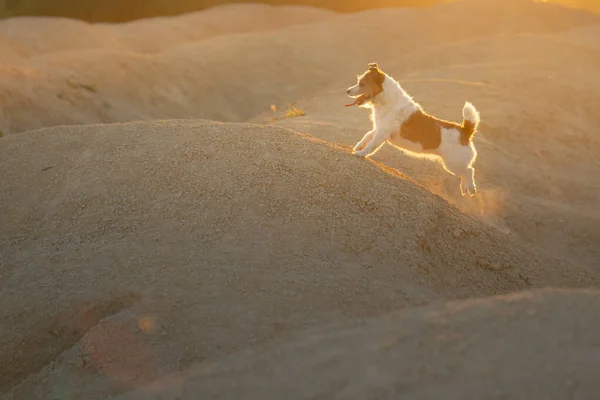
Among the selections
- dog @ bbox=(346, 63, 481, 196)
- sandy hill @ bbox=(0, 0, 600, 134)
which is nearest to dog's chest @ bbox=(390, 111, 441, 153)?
dog @ bbox=(346, 63, 481, 196)

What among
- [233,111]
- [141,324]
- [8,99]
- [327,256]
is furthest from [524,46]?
[141,324]

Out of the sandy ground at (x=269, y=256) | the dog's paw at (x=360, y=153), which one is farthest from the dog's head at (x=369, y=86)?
the sandy ground at (x=269, y=256)

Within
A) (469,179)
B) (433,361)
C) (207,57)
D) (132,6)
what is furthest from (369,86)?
(132,6)

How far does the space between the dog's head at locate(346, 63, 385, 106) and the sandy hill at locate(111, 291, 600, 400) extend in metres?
3.15

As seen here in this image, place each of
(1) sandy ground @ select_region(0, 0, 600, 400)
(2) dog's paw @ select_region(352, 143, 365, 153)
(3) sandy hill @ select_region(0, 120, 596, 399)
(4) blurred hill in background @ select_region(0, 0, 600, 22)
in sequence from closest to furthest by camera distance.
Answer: (1) sandy ground @ select_region(0, 0, 600, 400)
(3) sandy hill @ select_region(0, 120, 596, 399)
(2) dog's paw @ select_region(352, 143, 365, 153)
(4) blurred hill in background @ select_region(0, 0, 600, 22)

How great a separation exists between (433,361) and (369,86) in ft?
12.6

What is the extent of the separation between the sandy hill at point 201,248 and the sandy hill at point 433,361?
19.5 inches

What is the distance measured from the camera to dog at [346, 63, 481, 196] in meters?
6.20

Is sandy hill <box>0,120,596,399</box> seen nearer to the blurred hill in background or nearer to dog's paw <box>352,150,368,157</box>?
dog's paw <box>352,150,368,157</box>

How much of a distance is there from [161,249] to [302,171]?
1.65 m

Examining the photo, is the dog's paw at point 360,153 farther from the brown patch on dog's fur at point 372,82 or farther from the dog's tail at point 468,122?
the dog's tail at point 468,122

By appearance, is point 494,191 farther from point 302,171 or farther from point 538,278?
point 302,171

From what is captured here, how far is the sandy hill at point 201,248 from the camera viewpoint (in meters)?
3.79

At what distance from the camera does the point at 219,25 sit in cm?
2841
